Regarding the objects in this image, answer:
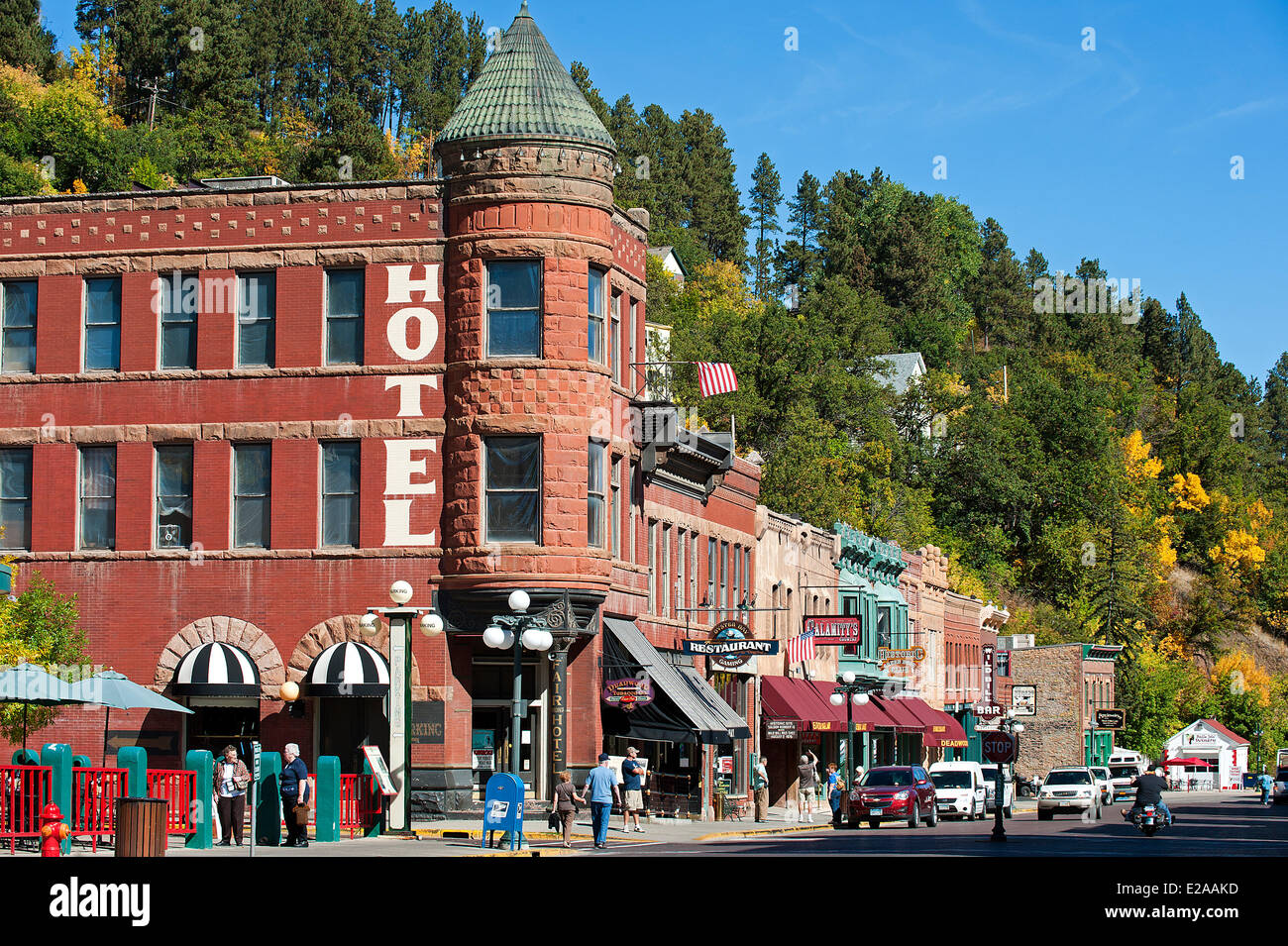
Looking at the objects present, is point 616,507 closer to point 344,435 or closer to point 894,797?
point 344,435

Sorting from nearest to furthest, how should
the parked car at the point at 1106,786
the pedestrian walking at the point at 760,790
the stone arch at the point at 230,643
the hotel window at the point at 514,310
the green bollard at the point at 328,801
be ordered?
the green bollard at the point at 328,801
the hotel window at the point at 514,310
the stone arch at the point at 230,643
the pedestrian walking at the point at 760,790
the parked car at the point at 1106,786

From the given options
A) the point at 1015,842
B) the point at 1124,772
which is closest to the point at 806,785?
the point at 1015,842

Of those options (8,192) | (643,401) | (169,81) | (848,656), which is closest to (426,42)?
(169,81)

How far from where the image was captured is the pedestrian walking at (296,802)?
2820cm

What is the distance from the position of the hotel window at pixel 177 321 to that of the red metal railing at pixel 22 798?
15922 mm

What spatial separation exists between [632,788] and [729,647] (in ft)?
25.2

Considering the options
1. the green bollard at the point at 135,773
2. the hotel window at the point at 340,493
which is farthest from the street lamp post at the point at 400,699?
the hotel window at the point at 340,493

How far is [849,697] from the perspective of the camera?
5334 centimetres

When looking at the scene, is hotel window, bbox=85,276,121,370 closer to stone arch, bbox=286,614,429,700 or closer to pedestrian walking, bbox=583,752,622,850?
stone arch, bbox=286,614,429,700

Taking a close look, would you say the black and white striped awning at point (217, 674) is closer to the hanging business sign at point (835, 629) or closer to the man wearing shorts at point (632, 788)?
the man wearing shorts at point (632, 788)

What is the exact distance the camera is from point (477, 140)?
38.4m

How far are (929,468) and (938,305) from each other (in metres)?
38.2

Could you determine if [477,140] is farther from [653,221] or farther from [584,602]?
[653,221]
